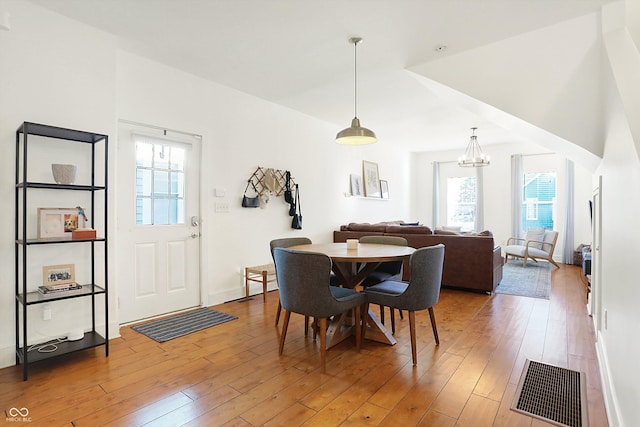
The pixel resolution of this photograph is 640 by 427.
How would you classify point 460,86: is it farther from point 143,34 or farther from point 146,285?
point 146,285

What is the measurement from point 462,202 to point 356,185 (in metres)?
3.64

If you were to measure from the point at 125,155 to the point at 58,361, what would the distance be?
6.04 ft

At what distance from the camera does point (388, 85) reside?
397 centimetres

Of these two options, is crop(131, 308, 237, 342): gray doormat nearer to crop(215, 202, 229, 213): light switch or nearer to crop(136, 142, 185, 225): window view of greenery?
crop(136, 142, 185, 225): window view of greenery

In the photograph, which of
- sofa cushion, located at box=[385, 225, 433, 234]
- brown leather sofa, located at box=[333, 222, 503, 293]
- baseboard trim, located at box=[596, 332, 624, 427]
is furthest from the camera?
sofa cushion, located at box=[385, 225, 433, 234]

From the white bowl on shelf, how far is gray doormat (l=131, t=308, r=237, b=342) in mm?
1477

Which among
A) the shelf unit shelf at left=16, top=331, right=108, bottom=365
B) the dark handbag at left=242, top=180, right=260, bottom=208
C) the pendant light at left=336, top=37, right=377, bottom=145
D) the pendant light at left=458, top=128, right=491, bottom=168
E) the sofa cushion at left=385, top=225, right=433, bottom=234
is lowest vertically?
the shelf unit shelf at left=16, top=331, right=108, bottom=365

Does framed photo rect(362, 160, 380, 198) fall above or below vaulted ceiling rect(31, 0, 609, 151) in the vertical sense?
below

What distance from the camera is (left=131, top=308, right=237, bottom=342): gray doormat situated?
291 cm

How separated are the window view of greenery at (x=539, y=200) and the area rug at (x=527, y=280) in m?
1.02

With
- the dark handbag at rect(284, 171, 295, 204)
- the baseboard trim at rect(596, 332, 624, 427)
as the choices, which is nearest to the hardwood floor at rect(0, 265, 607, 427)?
the baseboard trim at rect(596, 332, 624, 427)

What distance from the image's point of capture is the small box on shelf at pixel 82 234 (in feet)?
7.78

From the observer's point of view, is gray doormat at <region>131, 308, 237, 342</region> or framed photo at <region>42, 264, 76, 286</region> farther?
gray doormat at <region>131, 308, 237, 342</region>

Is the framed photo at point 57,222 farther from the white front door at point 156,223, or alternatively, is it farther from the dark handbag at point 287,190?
the dark handbag at point 287,190
